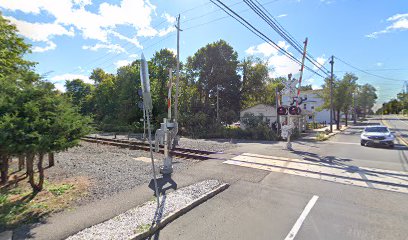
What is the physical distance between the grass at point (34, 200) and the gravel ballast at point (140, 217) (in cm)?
154

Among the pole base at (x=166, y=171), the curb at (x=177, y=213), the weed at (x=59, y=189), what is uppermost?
the pole base at (x=166, y=171)

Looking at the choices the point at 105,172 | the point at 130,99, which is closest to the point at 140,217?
the point at 105,172

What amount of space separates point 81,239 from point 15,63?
11.3m

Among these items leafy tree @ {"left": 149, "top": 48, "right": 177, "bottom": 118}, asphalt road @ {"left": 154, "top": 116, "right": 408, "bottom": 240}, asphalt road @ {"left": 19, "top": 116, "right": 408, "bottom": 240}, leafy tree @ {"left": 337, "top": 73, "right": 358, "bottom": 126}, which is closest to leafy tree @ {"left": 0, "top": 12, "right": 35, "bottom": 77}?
asphalt road @ {"left": 19, "top": 116, "right": 408, "bottom": 240}

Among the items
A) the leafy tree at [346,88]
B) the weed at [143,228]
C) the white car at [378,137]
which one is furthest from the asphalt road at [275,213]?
the leafy tree at [346,88]

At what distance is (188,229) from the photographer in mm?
4023

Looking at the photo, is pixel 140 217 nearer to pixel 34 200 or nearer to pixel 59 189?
pixel 34 200

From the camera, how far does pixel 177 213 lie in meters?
4.49

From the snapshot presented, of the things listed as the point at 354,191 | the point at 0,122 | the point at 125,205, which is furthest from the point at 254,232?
the point at 0,122

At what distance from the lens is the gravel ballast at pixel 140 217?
371 cm

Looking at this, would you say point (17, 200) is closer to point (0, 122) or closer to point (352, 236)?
point (0, 122)

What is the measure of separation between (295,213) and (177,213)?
8.19 ft

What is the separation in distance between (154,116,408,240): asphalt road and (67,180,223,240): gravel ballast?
35 centimetres

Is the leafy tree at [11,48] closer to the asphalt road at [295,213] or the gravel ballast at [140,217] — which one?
the gravel ballast at [140,217]
